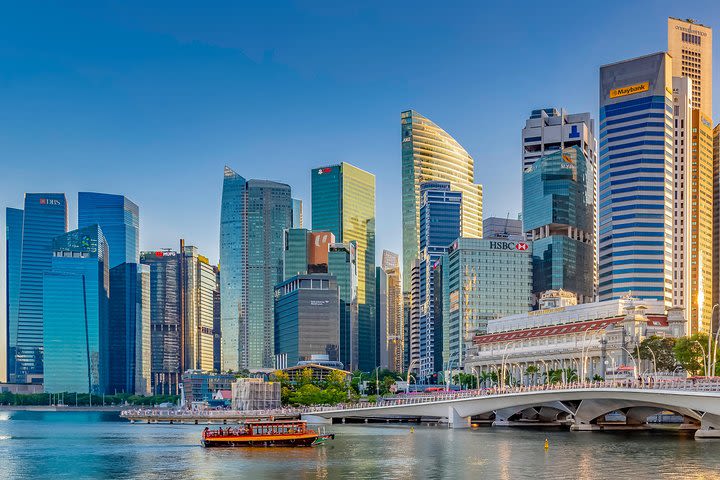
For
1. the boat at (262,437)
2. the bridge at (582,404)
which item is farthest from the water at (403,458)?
the bridge at (582,404)

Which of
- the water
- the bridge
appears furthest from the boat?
the bridge

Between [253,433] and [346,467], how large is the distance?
34179 millimetres

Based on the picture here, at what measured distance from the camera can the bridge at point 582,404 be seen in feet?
412

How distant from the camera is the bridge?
412 feet

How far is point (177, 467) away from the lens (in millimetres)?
106750

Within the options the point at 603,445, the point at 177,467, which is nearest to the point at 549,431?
the point at 603,445

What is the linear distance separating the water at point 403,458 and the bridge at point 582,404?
197 inches

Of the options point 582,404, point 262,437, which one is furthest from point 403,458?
point 582,404

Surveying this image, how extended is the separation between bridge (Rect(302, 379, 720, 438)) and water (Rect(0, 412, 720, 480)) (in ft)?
16.4

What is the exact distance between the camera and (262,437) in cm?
13388

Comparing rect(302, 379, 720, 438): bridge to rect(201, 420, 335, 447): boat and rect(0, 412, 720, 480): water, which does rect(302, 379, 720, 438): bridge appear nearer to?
rect(0, 412, 720, 480): water

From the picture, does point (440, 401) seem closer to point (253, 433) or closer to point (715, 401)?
point (253, 433)

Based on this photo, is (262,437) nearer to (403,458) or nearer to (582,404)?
(403,458)

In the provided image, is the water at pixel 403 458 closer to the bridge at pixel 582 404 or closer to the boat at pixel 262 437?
the boat at pixel 262 437
